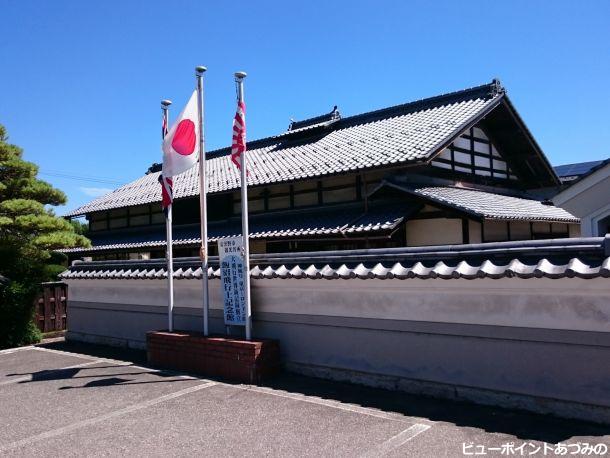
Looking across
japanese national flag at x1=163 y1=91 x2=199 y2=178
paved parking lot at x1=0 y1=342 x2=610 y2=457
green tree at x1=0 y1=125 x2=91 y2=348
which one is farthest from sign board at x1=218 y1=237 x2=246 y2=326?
green tree at x1=0 y1=125 x2=91 y2=348

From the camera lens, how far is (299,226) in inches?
554

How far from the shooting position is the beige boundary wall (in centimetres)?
496

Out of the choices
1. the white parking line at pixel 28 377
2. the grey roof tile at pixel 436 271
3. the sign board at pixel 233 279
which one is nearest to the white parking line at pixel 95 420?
the sign board at pixel 233 279

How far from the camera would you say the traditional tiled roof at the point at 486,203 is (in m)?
11.4

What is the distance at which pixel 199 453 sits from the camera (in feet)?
15.1

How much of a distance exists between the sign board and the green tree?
655 cm

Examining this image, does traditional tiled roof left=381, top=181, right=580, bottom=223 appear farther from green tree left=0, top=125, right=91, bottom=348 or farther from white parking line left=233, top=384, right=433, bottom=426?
green tree left=0, top=125, right=91, bottom=348

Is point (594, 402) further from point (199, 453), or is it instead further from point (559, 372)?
point (199, 453)

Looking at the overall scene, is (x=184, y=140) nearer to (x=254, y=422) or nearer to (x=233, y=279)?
(x=233, y=279)

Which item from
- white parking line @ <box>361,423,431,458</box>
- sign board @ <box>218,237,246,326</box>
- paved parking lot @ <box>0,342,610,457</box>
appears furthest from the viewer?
sign board @ <box>218,237,246,326</box>

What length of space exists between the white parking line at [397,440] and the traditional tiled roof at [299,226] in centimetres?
670

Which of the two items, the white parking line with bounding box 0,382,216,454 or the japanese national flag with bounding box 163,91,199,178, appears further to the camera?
the japanese national flag with bounding box 163,91,199,178

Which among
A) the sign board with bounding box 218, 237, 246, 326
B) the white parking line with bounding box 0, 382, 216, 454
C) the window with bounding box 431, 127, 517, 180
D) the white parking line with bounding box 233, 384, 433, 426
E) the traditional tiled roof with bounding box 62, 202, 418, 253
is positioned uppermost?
the window with bounding box 431, 127, 517, 180

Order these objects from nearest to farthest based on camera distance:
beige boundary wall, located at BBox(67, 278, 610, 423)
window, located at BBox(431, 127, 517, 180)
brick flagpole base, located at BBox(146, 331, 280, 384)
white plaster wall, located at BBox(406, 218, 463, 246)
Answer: beige boundary wall, located at BBox(67, 278, 610, 423)
brick flagpole base, located at BBox(146, 331, 280, 384)
white plaster wall, located at BBox(406, 218, 463, 246)
window, located at BBox(431, 127, 517, 180)
